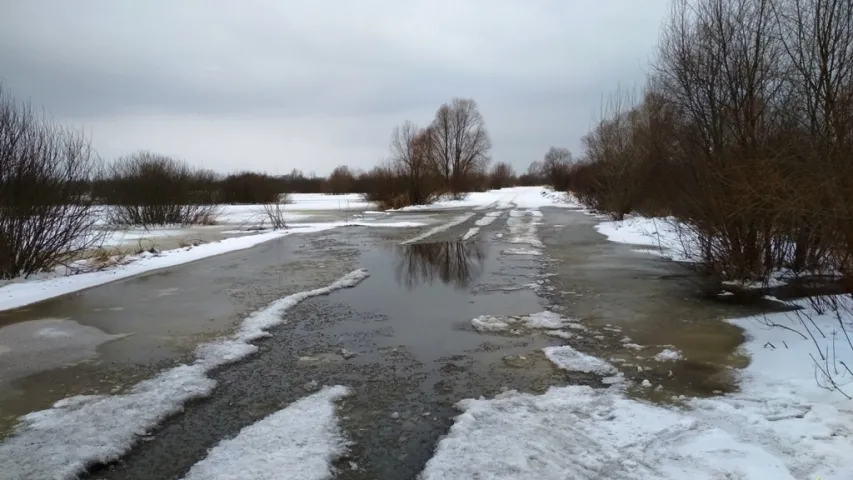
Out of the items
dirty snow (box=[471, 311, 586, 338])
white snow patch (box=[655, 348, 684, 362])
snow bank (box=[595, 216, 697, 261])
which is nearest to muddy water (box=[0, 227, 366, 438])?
dirty snow (box=[471, 311, 586, 338])

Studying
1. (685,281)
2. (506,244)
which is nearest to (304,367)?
(685,281)

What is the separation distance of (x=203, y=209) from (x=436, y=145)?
4249cm

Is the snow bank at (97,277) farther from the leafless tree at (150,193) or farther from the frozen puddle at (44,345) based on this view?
the leafless tree at (150,193)

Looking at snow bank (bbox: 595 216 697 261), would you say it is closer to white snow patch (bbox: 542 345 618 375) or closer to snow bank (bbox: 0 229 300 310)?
white snow patch (bbox: 542 345 618 375)

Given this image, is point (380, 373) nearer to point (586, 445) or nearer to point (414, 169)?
point (586, 445)

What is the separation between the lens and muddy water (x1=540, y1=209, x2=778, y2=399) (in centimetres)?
571

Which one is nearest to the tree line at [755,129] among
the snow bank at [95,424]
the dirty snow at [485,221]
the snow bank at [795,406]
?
the snow bank at [795,406]

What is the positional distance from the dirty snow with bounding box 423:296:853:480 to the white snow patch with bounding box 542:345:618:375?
0.51 meters

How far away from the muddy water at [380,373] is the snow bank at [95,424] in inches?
7.7

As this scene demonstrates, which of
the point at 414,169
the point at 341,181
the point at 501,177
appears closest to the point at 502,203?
the point at 414,169

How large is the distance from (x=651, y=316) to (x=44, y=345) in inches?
333

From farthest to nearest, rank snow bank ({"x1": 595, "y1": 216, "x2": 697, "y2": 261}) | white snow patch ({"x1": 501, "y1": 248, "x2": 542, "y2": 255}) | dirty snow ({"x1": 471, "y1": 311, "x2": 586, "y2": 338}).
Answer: white snow patch ({"x1": 501, "y1": 248, "x2": 542, "y2": 255})
snow bank ({"x1": 595, "y1": 216, "x2": 697, "y2": 261})
dirty snow ({"x1": 471, "y1": 311, "x2": 586, "y2": 338})

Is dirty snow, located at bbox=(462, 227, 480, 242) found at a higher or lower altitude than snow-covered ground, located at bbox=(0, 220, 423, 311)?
higher

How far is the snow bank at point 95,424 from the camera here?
3.87m
